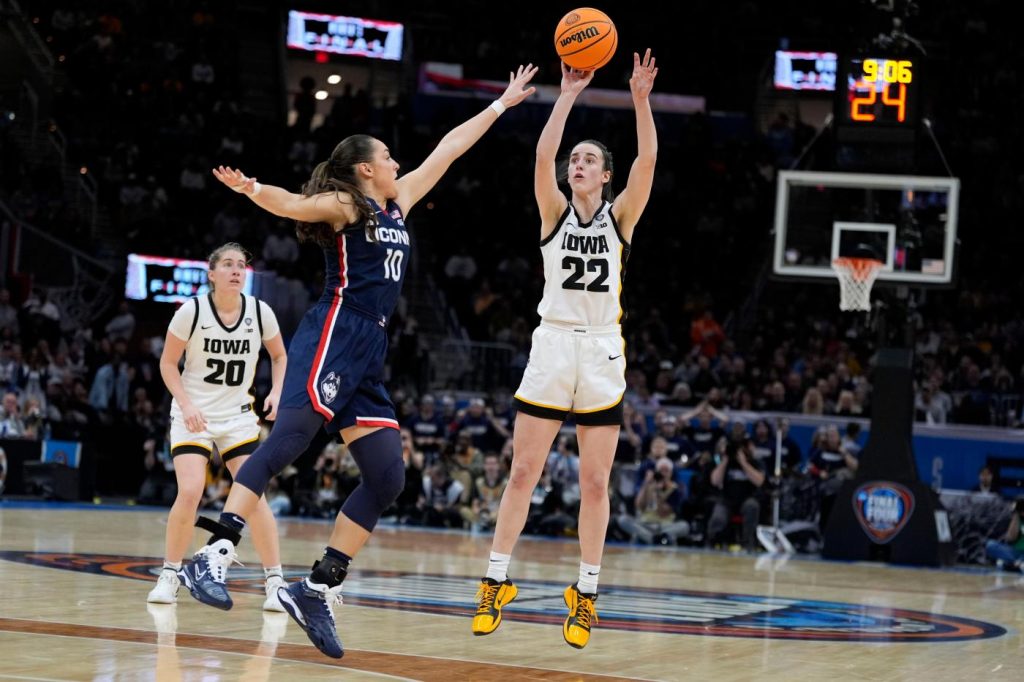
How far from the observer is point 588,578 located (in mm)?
7086

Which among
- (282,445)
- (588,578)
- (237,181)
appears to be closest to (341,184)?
(237,181)

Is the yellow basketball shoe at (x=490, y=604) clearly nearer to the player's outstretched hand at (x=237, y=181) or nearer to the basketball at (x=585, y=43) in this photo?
the player's outstretched hand at (x=237, y=181)

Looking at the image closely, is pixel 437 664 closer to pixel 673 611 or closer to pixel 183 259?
pixel 673 611

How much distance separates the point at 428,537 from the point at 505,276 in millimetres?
10653

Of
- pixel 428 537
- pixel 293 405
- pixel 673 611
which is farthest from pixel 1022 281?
pixel 293 405

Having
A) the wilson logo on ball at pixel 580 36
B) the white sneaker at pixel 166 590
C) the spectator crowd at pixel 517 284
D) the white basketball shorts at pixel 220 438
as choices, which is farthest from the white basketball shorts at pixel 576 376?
the spectator crowd at pixel 517 284

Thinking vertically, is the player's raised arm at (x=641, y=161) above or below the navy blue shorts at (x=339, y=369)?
above

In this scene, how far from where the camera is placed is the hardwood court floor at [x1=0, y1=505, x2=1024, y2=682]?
631cm

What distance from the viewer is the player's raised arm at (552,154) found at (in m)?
7.07

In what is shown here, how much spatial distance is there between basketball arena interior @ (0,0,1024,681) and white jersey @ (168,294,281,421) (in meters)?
0.10

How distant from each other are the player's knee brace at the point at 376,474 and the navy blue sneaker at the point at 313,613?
366 mm

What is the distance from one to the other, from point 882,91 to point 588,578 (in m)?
10.5

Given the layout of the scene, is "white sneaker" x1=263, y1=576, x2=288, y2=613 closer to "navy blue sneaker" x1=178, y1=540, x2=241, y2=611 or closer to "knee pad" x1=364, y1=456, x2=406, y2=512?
"navy blue sneaker" x1=178, y1=540, x2=241, y2=611

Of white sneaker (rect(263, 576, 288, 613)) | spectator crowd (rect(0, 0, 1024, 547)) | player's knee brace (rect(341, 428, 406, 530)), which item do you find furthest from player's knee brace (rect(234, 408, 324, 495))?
spectator crowd (rect(0, 0, 1024, 547))
